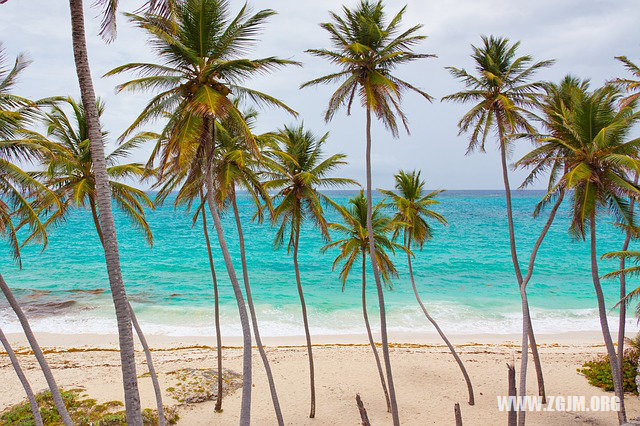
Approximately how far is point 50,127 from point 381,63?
30.5ft

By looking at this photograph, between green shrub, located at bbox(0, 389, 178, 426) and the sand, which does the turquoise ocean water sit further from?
green shrub, located at bbox(0, 389, 178, 426)

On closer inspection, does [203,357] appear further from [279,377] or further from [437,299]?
[437,299]

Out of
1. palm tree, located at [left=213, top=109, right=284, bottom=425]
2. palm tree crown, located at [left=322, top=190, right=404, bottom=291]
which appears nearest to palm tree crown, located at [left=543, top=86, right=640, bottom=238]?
palm tree crown, located at [left=322, top=190, right=404, bottom=291]

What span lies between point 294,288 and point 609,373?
81.2 feet

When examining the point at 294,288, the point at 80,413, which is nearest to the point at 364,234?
the point at 80,413

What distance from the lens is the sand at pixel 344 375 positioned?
13969 millimetres

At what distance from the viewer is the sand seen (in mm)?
13969

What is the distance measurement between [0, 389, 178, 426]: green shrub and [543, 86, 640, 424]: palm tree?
1393 cm

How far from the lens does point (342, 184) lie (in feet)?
47.4

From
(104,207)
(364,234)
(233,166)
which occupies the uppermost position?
(233,166)

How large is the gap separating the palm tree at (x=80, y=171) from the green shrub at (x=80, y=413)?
2229 mm

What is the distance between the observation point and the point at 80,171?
1059 cm

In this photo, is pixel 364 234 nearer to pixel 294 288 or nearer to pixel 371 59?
pixel 371 59

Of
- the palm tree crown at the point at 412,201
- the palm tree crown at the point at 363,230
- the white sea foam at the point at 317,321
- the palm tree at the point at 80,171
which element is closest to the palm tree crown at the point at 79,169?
the palm tree at the point at 80,171
